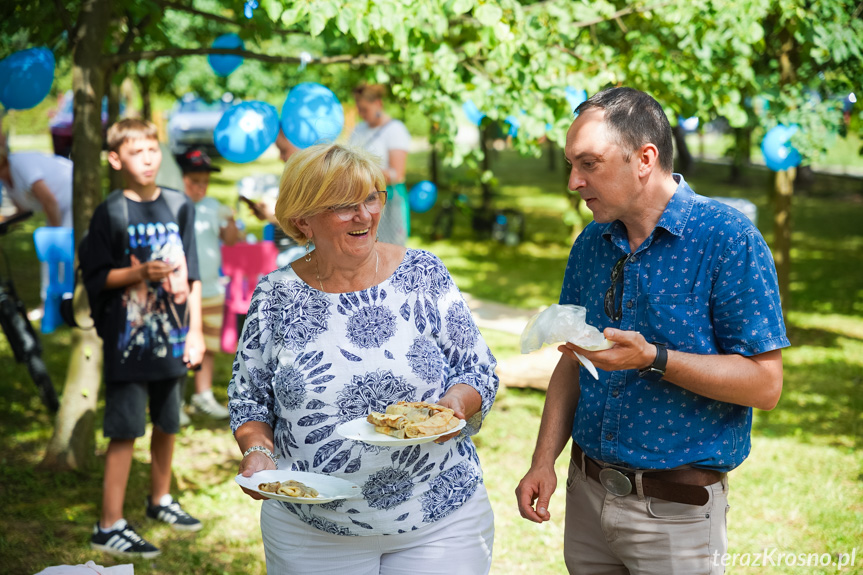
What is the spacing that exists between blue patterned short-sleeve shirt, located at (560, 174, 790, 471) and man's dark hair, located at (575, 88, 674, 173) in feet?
0.47

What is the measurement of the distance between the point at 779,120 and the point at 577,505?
5067mm

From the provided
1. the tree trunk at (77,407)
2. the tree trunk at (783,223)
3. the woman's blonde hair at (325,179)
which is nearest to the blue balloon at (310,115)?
the tree trunk at (77,407)

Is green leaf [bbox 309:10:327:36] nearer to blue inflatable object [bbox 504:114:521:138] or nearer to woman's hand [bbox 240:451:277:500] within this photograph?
blue inflatable object [bbox 504:114:521:138]

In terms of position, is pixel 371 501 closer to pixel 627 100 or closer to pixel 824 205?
pixel 627 100

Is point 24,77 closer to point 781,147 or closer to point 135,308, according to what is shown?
point 135,308

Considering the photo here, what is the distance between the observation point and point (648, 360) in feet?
6.42

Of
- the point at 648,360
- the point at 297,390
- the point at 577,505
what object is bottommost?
the point at 577,505

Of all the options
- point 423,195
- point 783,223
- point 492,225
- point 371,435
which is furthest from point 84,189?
point 492,225

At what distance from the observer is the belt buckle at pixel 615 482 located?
223cm

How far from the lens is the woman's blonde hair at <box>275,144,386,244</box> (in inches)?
92.1

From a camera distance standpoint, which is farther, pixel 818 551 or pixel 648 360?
pixel 818 551

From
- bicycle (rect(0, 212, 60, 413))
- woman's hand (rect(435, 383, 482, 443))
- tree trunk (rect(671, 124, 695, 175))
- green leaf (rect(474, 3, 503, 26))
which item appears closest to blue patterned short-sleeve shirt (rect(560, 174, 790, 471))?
woman's hand (rect(435, 383, 482, 443))

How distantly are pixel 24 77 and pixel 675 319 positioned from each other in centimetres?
449

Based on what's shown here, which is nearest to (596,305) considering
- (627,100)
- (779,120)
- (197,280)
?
(627,100)
